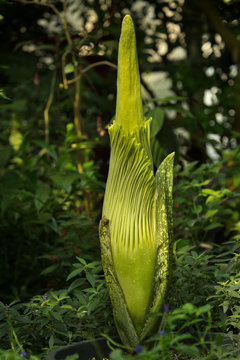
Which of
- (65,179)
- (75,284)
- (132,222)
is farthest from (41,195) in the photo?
(132,222)

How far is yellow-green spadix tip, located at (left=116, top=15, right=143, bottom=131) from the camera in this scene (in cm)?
146

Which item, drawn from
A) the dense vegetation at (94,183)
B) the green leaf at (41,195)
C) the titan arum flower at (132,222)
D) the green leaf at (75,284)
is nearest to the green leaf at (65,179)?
the dense vegetation at (94,183)

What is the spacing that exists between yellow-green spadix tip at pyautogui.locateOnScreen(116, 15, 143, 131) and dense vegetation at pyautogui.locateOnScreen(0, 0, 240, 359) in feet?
1.27

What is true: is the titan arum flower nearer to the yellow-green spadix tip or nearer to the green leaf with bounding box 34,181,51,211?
the yellow-green spadix tip

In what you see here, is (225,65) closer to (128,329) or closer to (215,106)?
(215,106)

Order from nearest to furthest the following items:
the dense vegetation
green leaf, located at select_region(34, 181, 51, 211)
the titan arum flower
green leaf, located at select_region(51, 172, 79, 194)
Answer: the titan arum flower
the dense vegetation
green leaf, located at select_region(51, 172, 79, 194)
green leaf, located at select_region(34, 181, 51, 211)

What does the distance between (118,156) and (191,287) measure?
1.92ft

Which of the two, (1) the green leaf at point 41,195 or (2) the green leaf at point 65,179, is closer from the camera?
(2) the green leaf at point 65,179

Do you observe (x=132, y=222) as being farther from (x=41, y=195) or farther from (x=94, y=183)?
(x=41, y=195)

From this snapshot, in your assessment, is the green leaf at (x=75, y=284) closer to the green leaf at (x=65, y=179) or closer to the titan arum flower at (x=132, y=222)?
the titan arum flower at (x=132, y=222)

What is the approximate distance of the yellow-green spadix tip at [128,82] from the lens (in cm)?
146

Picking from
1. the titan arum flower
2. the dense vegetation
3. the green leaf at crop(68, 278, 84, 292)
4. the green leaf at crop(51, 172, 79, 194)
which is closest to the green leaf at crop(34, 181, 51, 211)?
the dense vegetation

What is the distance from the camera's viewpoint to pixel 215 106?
3.86m

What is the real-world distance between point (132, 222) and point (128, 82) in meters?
0.39
